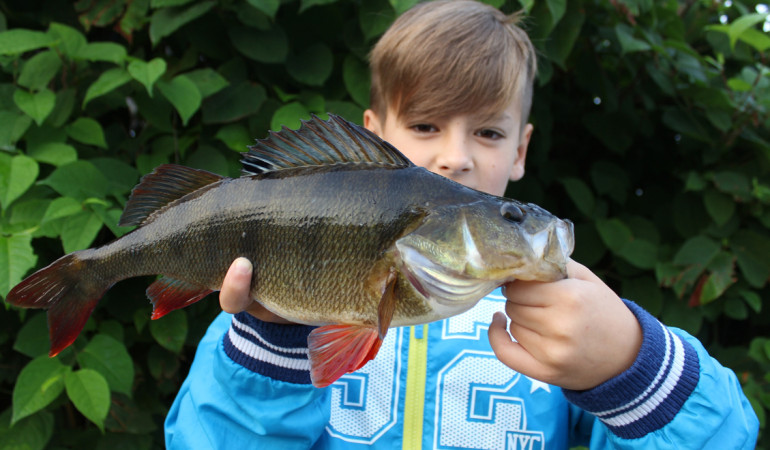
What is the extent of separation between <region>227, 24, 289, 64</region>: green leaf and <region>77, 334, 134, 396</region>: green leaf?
3.43 feet

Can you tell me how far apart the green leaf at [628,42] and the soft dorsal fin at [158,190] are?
1.60 m

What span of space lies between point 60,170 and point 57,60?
0.41m

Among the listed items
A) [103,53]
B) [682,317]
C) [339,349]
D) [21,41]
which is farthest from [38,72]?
[682,317]

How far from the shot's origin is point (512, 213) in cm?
93

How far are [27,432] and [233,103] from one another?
123 centimetres

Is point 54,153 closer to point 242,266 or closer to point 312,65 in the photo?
point 312,65

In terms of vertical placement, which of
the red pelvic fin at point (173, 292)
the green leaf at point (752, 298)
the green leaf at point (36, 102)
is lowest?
the green leaf at point (752, 298)

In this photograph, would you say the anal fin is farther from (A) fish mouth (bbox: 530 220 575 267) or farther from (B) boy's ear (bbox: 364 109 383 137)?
(B) boy's ear (bbox: 364 109 383 137)

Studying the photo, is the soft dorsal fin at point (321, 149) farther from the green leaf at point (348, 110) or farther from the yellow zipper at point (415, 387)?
the green leaf at point (348, 110)

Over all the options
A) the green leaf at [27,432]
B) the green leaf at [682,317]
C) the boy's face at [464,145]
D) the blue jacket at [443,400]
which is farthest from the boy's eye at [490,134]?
the green leaf at [27,432]

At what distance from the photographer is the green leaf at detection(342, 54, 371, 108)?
206cm

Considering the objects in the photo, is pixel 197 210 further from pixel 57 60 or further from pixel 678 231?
pixel 678 231

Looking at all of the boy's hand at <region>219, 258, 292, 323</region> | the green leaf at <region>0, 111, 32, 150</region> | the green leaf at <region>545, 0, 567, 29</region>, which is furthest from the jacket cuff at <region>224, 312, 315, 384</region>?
the green leaf at <region>545, 0, 567, 29</region>

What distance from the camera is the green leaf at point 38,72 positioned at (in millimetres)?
1837
